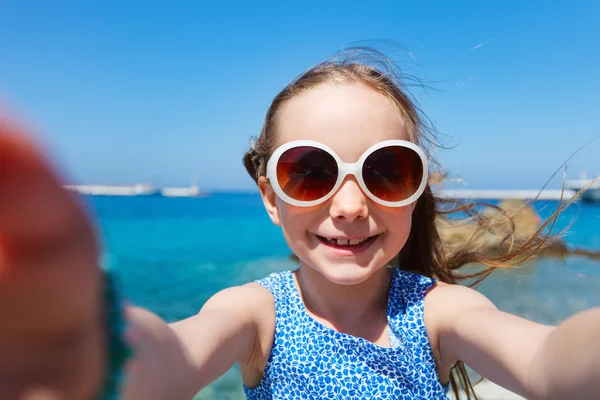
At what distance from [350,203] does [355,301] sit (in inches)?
21.7

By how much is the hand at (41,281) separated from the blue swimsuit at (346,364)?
1.62 m

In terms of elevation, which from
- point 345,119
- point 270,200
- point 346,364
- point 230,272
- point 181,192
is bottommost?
point 181,192

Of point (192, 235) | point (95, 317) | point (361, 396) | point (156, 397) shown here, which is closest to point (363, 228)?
point (361, 396)

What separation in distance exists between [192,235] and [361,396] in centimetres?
2888

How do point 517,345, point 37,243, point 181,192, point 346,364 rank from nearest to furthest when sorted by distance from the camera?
point 37,243 → point 517,345 → point 346,364 → point 181,192

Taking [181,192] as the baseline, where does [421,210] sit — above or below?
above

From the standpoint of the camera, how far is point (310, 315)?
217cm

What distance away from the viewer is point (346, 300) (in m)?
2.17

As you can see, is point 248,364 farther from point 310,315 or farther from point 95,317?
point 95,317

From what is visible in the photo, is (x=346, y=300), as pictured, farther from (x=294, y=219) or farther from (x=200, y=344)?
(x=200, y=344)

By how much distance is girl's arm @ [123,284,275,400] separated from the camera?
3.11ft

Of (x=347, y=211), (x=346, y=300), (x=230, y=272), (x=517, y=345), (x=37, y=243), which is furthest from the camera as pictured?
(x=230, y=272)

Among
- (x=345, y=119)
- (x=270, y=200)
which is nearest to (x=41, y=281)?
(x=345, y=119)

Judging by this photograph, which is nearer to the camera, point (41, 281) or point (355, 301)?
point (41, 281)
